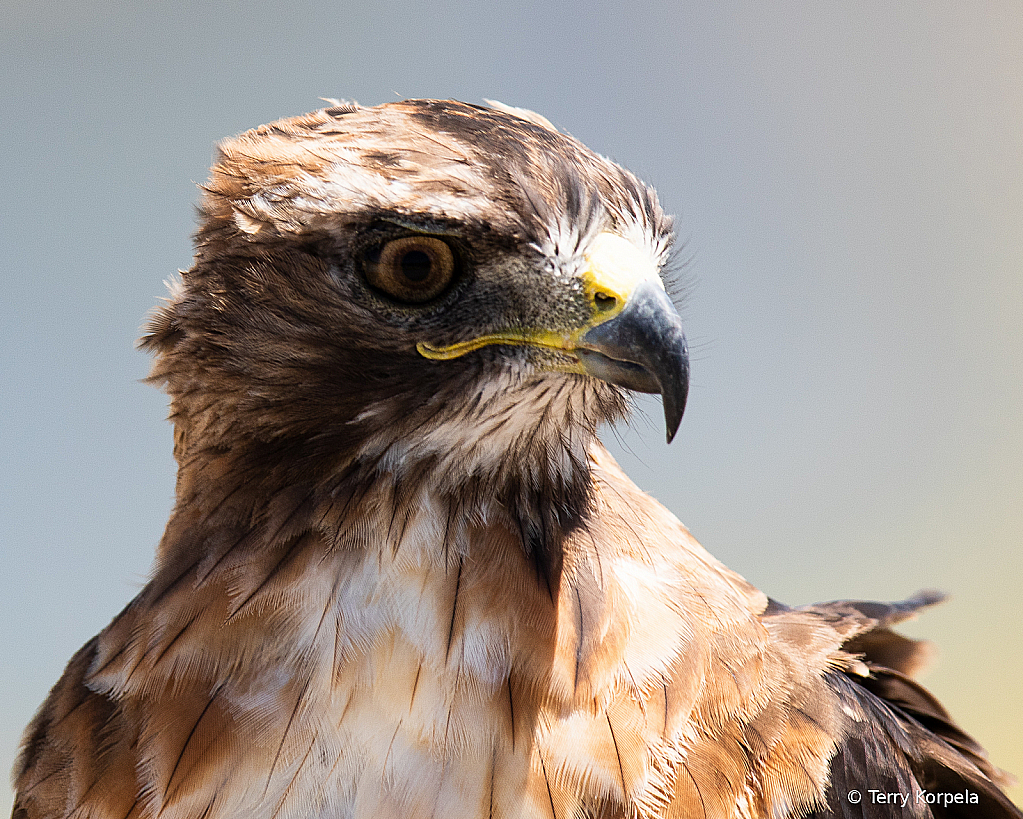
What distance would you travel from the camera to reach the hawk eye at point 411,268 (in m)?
1.50

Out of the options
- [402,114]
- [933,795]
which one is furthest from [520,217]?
[933,795]

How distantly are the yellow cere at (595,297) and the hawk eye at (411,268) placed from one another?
89 mm

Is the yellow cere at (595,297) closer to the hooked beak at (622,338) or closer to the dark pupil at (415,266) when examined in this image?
the hooked beak at (622,338)

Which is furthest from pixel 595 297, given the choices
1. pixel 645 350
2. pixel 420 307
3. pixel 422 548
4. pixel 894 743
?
pixel 894 743

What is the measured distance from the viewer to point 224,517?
1.66m

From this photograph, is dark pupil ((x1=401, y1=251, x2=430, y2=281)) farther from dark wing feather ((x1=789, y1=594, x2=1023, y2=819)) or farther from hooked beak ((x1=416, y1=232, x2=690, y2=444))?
dark wing feather ((x1=789, y1=594, x2=1023, y2=819))

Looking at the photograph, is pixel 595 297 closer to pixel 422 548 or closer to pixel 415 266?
pixel 415 266

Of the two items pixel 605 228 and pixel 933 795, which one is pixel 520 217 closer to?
pixel 605 228

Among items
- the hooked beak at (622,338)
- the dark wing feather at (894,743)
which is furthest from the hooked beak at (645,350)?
the dark wing feather at (894,743)

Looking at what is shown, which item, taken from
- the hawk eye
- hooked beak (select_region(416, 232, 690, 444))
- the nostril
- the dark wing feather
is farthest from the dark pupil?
the dark wing feather

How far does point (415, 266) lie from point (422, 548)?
0.46 metres

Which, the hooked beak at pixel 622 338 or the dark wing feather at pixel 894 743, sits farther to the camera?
the dark wing feather at pixel 894 743

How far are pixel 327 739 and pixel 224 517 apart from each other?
1.39 ft

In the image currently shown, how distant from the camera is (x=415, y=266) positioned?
1.51m
